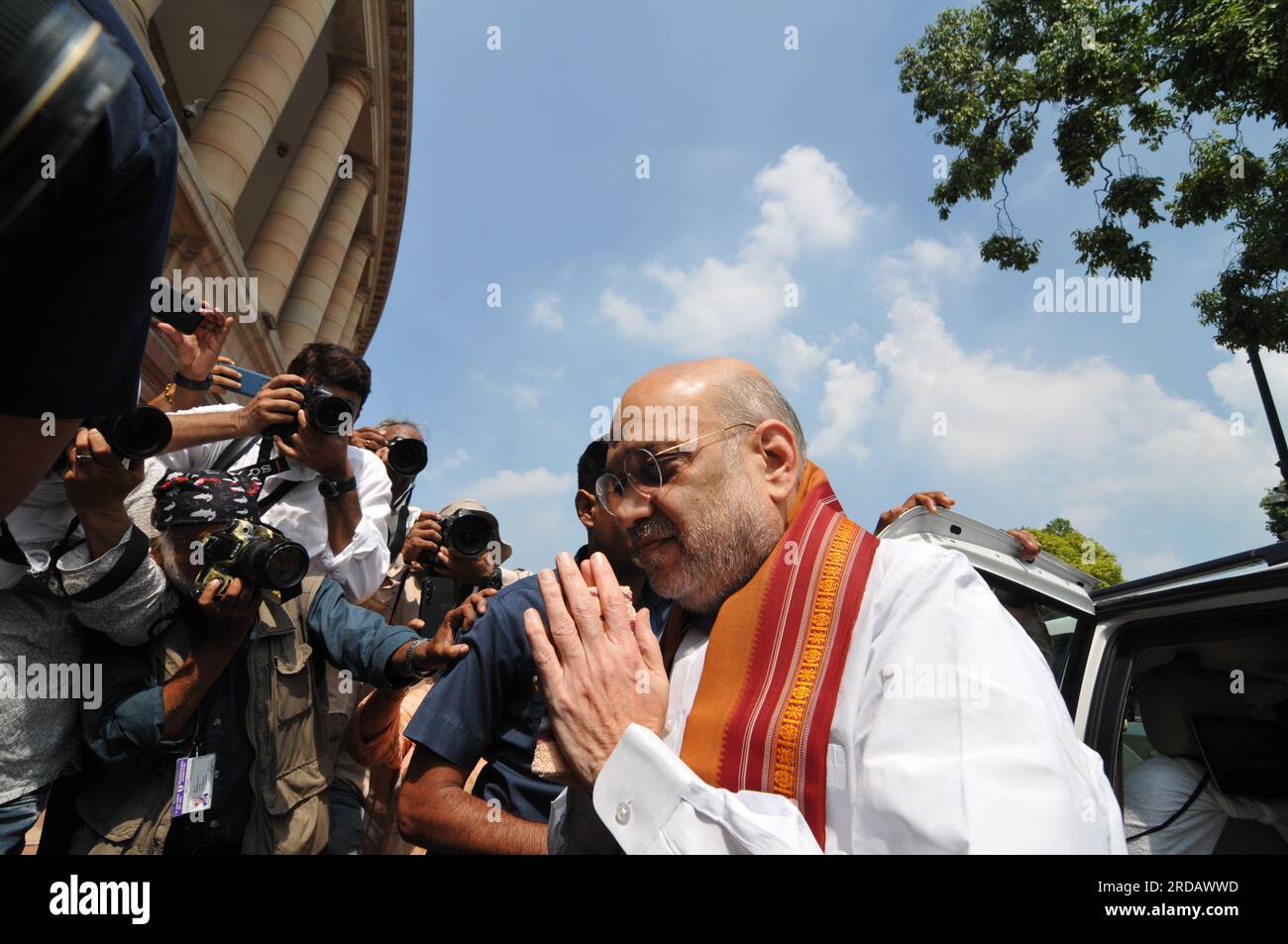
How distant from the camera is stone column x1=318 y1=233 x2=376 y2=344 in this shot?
18656 mm

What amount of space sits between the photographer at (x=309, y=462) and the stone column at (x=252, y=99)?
7.92 metres

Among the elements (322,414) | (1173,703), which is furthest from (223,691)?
(1173,703)

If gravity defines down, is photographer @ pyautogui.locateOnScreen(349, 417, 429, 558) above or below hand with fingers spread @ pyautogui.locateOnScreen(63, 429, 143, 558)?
above

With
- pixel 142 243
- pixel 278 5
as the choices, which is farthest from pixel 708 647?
pixel 278 5

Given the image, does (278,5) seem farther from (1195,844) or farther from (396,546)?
(1195,844)

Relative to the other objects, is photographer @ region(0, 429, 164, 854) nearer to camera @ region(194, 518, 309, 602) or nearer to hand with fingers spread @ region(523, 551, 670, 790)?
camera @ region(194, 518, 309, 602)

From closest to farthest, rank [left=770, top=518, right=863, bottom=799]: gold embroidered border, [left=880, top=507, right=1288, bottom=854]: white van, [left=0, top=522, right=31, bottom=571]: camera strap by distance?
[left=770, top=518, right=863, bottom=799]: gold embroidered border < [left=0, top=522, right=31, bottom=571]: camera strap < [left=880, top=507, right=1288, bottom=854]: white van

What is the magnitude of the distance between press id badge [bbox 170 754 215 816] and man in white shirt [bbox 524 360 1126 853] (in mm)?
1372

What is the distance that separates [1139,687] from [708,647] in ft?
7.76

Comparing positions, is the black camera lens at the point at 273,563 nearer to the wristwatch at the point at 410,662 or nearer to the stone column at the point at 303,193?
the wristwatch at the point at 410,662

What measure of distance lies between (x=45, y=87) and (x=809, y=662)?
1532 millimetres

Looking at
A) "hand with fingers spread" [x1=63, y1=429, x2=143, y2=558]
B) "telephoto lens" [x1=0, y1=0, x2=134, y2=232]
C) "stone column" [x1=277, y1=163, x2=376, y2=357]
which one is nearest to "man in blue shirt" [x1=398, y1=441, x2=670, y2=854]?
"hand with fingers spread" [x1=63, y1=429, x2=143, y2=558]

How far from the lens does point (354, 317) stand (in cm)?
2288

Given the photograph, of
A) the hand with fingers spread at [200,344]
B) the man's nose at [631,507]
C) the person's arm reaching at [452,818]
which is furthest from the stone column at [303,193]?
the man's nose at [631,507]
